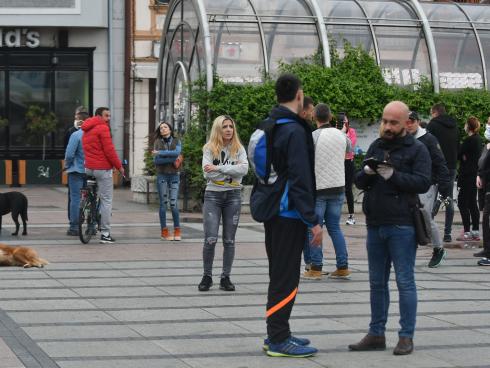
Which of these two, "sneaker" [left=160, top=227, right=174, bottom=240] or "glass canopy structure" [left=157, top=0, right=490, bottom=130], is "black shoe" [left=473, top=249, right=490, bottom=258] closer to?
"sneaker" [left=160, top=227, right=174, bottom=240]

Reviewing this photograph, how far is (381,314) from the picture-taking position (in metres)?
8.80

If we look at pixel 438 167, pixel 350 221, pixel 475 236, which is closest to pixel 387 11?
pixel 350 221

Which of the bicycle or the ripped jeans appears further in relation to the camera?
the bicycle

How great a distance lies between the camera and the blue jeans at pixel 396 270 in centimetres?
861

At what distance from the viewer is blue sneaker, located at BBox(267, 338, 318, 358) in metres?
8.47

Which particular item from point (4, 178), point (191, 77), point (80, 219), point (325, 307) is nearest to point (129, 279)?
point (325, 307)

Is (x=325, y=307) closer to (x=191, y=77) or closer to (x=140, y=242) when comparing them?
(x=140, y=242)

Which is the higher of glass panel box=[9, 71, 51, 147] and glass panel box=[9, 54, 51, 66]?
glass panel box=[9, 54, 51, 66]

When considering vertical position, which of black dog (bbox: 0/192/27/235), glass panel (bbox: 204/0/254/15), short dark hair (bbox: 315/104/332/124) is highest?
glass panel (bbox: 204/0/254/15)

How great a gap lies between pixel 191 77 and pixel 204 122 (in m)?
1.61

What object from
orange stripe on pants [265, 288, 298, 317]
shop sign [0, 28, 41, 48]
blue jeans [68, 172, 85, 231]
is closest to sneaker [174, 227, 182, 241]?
blue jeans [68, 172, 85, 231]

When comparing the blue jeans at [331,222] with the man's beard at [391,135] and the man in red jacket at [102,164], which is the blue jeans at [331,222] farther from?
the man in red jacket at [102,164]

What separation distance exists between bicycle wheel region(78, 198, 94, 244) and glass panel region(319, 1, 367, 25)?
8.98m

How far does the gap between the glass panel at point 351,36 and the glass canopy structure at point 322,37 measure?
0.07 ft
